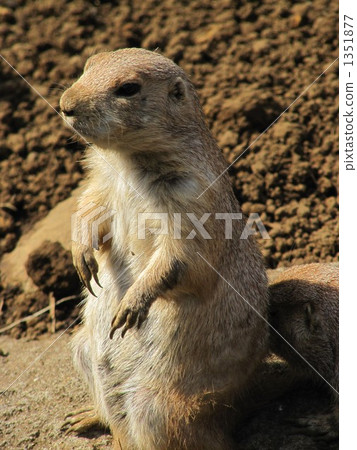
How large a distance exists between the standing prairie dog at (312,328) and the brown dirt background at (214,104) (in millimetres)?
1372

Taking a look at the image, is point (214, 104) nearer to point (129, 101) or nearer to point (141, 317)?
point (129, 101)

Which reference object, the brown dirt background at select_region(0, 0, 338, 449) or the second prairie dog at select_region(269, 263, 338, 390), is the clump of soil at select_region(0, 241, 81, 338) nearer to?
the brown dirt background at select_region(0, 0, 338, 449)

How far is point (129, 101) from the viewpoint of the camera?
12.5ft

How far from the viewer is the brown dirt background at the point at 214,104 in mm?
5930

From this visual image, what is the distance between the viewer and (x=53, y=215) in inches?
250

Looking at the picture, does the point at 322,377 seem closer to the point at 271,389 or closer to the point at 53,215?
the point at 271,389

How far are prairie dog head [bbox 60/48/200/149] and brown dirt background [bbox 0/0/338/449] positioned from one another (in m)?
2.14

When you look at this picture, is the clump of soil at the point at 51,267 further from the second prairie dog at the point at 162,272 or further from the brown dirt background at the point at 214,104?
the second prairie dog at the point at 162,272

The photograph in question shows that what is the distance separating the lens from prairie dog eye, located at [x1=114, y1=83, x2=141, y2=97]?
379 cm

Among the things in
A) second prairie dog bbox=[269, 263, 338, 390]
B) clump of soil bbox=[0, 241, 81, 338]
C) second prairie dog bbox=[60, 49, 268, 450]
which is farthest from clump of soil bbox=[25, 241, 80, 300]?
second prairie dog bbox=[269, 263, 338, 390]

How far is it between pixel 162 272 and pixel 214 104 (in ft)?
9.94

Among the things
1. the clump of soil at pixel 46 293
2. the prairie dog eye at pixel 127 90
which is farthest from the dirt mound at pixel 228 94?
the prairie dog eye at pixel 127 90

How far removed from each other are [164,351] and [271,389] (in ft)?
2.95
